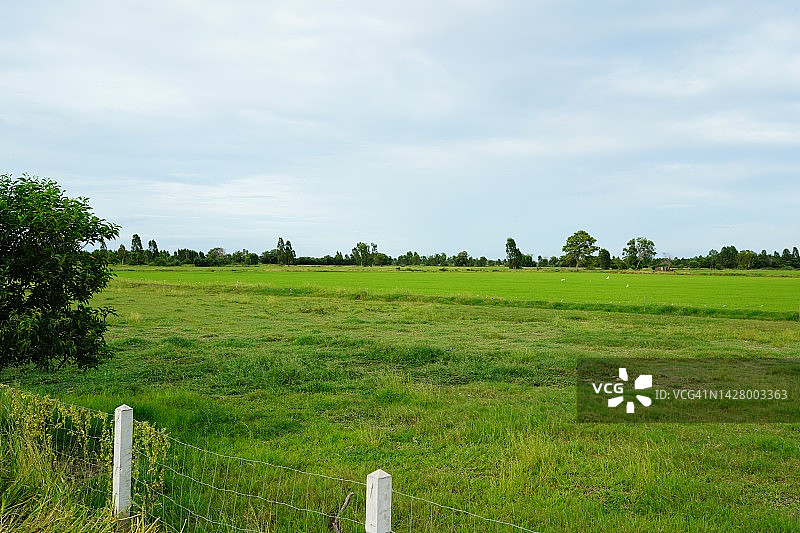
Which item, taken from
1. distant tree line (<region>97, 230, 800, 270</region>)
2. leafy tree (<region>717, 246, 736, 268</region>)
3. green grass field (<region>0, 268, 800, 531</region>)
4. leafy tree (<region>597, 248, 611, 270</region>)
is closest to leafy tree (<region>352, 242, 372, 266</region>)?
distant tree line (<region>97, 230, 800, 270</region>)

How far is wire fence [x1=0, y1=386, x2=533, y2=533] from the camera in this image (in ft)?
17.1

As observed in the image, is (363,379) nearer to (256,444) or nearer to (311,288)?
(256,444)

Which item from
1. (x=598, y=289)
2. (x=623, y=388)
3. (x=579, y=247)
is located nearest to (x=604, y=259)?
(x=579, y=247)

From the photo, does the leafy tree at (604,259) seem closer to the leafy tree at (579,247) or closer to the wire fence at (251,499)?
the leafy tree at (579,247)

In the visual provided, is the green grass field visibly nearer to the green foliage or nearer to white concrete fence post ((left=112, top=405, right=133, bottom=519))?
the green foliage

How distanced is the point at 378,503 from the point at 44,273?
22.3ft

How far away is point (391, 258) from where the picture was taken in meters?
146

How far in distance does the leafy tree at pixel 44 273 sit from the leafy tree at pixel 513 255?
429ft

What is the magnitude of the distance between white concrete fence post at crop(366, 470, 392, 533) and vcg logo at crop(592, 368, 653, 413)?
7.65 meters

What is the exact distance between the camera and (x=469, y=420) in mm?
8891

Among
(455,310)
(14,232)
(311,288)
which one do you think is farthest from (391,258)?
(14,232)

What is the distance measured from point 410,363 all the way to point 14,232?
8.44 m

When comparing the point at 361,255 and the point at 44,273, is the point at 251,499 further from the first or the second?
the point at 361,255

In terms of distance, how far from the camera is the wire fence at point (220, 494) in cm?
520
